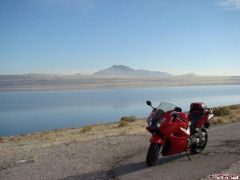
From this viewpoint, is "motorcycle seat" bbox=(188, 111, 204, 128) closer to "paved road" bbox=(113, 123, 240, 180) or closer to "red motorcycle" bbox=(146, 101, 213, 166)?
"red motorcycle" bbox=(146, 101, 213, 166)

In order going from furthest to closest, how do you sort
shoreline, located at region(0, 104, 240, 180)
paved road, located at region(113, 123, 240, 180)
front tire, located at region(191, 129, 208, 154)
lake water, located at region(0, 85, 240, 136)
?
lake water, located at region(0, 85, 240, 136), front tire, located at region(191, 129, 208, 154), shoreline, located at region(0, 104, 240, 180), paved road, located at region(113, 123, 240, 180)

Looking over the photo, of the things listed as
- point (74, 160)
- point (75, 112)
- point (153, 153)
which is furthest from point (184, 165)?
point (75, 112)

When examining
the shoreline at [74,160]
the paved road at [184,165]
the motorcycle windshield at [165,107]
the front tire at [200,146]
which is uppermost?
the motorcycle windshield at [165,107]

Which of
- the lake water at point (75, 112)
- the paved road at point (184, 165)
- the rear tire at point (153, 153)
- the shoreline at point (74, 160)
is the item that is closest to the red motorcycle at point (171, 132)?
the rear tire at point (153, 153)

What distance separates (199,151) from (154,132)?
1873mm

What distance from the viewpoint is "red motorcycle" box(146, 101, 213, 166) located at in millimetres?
8922

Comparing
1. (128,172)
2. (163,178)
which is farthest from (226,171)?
(128,172)

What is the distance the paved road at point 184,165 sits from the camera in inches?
321

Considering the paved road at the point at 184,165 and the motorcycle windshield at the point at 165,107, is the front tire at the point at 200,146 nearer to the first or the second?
the paved road at the point at 184,165

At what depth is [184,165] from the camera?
901 centimetres

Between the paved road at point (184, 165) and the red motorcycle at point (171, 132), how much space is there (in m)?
0.26

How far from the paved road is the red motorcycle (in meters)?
0.26

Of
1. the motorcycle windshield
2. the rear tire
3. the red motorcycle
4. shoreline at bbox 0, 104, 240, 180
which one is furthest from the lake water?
the rear tire

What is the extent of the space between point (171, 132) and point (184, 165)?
2.49ft
